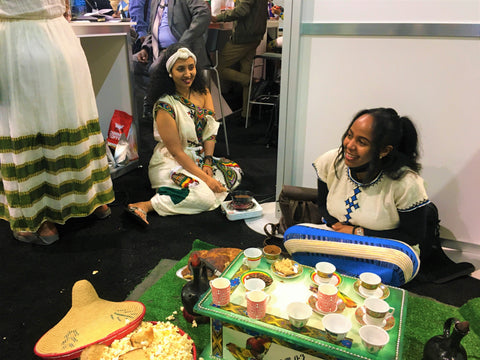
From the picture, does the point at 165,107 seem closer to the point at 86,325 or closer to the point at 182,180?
the point at 182,180

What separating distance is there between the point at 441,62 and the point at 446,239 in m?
0.89

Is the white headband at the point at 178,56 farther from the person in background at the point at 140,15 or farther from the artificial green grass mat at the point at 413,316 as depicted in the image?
the person in background at the point at 140,15

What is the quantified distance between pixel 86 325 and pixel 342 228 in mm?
1110

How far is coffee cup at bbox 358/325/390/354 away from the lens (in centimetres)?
105

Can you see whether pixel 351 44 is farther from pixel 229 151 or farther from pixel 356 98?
pixel 229 151

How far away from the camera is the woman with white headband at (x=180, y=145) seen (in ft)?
8.12

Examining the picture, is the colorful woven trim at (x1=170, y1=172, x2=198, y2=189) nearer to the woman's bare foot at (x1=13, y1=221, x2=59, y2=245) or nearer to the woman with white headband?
the woman with white headband

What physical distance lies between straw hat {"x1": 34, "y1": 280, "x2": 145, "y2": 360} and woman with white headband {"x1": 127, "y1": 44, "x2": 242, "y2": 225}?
777 millimetres

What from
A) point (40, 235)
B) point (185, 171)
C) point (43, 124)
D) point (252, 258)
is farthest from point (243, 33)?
Result: point (252, 258)

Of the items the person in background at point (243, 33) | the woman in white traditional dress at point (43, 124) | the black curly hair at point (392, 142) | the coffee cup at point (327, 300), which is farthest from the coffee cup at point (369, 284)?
the person in background at point (243, 33)

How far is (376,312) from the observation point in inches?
44.1

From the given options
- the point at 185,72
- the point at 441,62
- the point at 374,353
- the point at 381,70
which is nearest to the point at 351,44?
the point at 381,70

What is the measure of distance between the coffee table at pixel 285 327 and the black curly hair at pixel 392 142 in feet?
1.76

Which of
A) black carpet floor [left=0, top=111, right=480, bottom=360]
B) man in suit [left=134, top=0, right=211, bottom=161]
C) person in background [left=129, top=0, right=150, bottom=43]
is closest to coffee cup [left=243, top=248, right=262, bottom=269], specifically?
black carpet floor [left=0, top=111, right=480, bottom=360]
